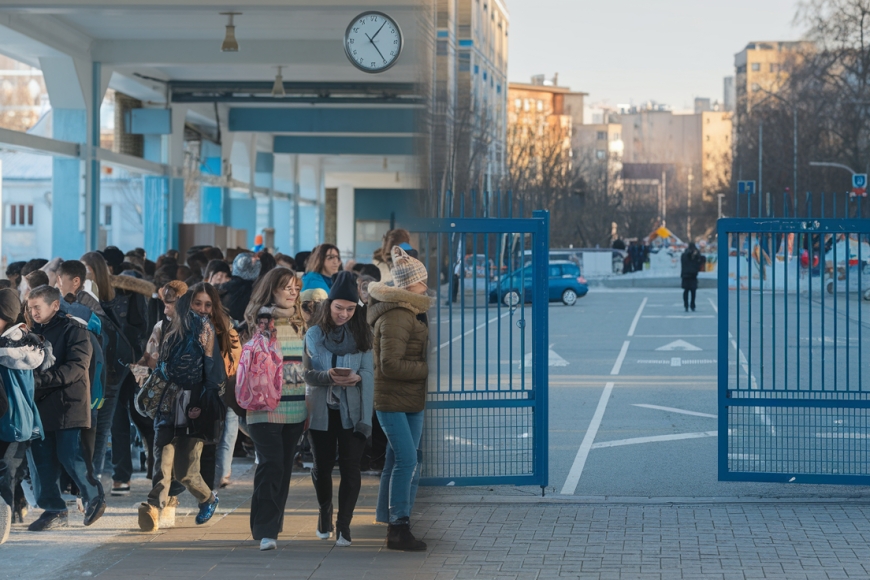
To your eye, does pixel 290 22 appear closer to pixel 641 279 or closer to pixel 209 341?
pixel 209 341

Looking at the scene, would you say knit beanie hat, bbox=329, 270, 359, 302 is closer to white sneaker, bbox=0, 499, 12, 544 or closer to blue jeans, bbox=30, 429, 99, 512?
blue jeans, bbox=30, 429, 99, 512

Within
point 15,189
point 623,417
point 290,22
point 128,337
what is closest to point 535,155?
point 15,189

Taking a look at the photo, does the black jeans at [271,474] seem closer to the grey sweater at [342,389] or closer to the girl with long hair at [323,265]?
the grey sweater at [342,389]

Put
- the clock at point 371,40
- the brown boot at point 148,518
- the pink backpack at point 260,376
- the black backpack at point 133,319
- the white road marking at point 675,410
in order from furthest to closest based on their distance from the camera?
1. the clock at point 371,40
2. the white road marking at point 675,410
3. the black backpack at point 133,319
4. the brown boot at point 148,518
5. the pink backpack at point 260,376

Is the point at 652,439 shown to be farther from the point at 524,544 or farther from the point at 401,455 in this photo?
the point at 401,455

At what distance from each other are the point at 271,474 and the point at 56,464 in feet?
5.01

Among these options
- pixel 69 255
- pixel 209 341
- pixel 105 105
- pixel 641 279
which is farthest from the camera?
pixel 641 279

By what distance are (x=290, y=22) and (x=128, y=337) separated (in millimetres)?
9776

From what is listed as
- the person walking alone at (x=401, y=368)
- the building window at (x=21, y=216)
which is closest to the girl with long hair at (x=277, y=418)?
the person walking alone at (x=401, y=368)

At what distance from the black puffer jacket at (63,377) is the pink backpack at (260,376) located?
3.64ft

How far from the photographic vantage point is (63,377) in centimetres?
729

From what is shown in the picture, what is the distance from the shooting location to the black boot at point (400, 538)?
684 cm

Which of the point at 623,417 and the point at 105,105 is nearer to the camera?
the point at 623,417

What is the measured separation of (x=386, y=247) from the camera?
27.8 feet
